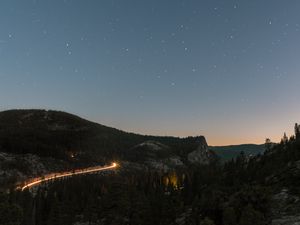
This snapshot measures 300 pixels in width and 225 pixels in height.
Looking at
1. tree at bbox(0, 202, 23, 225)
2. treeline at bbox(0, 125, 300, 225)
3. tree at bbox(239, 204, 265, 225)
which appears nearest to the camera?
tree at bbox(239, 204, 265, 225)

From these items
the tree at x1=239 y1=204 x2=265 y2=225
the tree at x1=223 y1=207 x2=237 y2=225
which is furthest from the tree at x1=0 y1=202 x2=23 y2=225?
the tree at x1=239 y1=204 x2=265 y2=225

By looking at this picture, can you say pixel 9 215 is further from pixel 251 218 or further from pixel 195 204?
pixel 195 204

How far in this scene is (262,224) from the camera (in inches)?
3068

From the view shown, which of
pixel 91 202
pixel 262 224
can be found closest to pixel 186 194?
pixel 91 202

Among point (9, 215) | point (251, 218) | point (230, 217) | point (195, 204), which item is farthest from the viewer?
point (195, 204)

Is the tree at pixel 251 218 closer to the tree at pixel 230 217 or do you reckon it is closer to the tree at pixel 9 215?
the tree at pixel 230 217

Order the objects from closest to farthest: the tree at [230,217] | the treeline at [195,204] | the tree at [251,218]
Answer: the tree at [251,218]
the tree at [230,217]
the treeline at [195,204]

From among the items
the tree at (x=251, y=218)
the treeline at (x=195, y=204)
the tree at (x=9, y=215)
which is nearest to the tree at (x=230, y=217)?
the treeline at (x=195, y=204)

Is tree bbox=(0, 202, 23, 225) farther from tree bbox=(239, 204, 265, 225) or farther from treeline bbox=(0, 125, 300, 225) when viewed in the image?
tree bbox=(239, 204, 265, 225)

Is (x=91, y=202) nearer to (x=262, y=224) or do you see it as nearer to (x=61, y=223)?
(x=61, y=223)

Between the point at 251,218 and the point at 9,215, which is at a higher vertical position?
the point at 9,215

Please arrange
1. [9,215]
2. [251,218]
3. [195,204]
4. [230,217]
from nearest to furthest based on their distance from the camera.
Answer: [251,218] < [230,217] < [9,215] < [195,204]

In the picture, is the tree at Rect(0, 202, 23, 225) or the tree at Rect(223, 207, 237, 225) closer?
the tree at Rect(223, 207, 237, 225)

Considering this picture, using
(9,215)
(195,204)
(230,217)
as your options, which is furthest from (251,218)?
(9,215)
